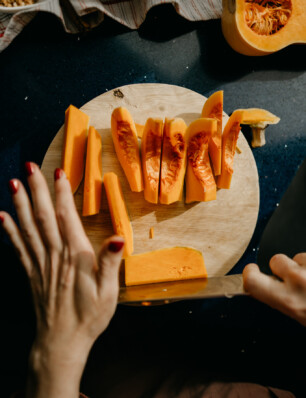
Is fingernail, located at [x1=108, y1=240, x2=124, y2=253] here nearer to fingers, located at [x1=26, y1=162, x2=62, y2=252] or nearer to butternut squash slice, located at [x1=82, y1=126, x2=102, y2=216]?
fingers, located at [x1=26, y1=162, x2=62, y2=252]

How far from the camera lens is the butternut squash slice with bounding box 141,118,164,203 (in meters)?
1.12

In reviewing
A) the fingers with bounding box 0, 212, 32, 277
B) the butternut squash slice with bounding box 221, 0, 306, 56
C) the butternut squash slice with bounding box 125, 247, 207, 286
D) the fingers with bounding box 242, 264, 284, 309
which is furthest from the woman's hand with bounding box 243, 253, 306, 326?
the butternut squash slice with bounding box 221, 0, 306, 56

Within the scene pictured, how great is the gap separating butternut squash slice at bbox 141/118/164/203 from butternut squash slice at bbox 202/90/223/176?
0.21m

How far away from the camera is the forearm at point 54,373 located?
79cm

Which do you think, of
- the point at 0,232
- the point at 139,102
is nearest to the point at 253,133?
the point at 139,102

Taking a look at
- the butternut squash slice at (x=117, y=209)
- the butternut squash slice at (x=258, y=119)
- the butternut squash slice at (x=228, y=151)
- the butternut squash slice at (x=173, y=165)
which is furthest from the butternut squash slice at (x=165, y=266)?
the butternut squash slice at (x=258, y=119)

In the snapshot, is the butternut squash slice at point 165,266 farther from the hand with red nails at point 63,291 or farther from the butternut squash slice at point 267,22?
the butternut squash slice at point 267,22

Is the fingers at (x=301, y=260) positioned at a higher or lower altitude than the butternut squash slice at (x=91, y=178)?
lower

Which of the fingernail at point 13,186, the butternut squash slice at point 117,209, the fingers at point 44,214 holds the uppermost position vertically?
the fingernail at point 13,186

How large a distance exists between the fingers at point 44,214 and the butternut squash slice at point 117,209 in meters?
0.32

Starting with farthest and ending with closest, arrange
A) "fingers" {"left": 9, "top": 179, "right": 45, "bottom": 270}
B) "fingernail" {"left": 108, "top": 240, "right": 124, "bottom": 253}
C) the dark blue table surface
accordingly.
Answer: the dark blue table surface < "fingers" {"left": 9, "top": 179, "right": 45, "bottom": 270} < "fingernail" {"left": 108, "top": 240, "right": 124, "bottom": 253}

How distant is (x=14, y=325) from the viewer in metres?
1.28

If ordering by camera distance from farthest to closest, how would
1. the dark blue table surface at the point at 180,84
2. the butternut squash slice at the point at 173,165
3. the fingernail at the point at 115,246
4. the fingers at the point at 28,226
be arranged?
the dark blue table surface at the point at 180,84
the butternut squash slice at the point at 173,165
the fingers at the point at 28,226
the fingernail at the point at 115,246

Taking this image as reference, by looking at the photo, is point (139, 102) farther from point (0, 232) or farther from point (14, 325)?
point (14, 325)
